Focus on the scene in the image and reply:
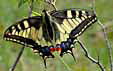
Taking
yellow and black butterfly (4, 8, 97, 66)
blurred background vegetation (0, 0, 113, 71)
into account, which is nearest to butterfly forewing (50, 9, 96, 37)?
yellow and black butterfly (4, 8, 97, 66)

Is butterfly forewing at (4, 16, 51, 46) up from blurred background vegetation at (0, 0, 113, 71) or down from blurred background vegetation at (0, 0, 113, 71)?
up

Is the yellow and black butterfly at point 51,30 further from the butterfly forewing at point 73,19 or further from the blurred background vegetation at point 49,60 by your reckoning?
the blurred background vegetation at point 49,60

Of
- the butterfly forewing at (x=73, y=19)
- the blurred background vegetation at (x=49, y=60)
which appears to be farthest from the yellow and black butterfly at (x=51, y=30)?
the blurred background vegetation at (x=49, y=60)

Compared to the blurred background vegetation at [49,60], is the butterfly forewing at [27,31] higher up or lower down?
higher up

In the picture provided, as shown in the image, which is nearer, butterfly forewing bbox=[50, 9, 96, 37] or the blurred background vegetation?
butterfly forewing bbox=[50, 9, 96, 37]

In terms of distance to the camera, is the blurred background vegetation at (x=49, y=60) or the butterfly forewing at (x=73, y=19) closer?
the butterfly forewing at (x=73, y=19)

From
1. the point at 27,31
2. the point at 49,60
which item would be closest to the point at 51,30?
the point at 27,31

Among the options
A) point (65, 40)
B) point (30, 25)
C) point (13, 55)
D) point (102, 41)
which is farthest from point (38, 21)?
point (102, 41)

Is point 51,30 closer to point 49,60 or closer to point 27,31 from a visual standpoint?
point 27,31

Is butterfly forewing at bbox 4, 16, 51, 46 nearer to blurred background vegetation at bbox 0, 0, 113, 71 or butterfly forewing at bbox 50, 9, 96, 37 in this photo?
butterfly forewing at bbox 50, 9, 96, 37
